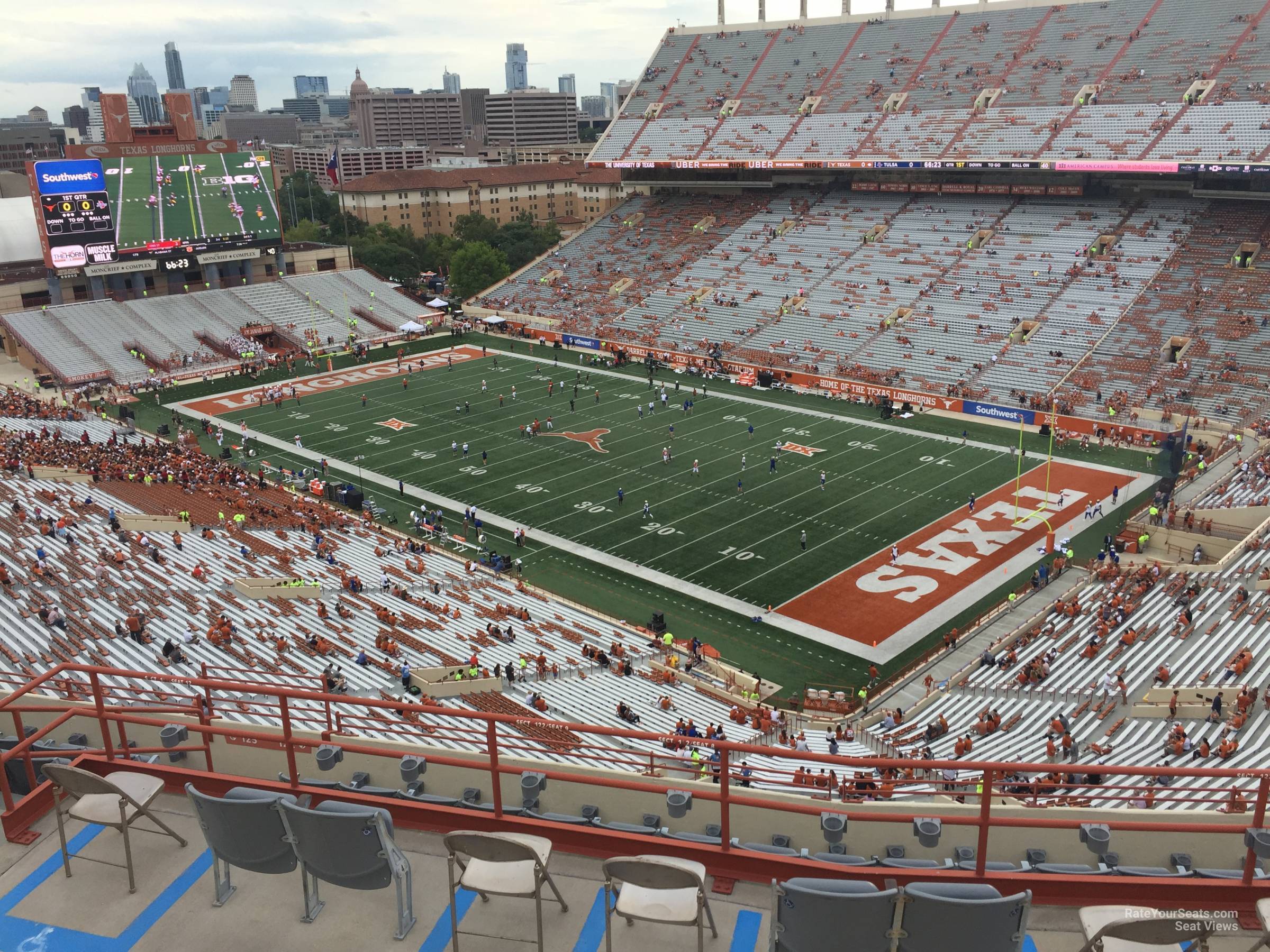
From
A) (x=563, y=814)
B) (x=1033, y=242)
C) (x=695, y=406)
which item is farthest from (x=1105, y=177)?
(x=563, y=814)

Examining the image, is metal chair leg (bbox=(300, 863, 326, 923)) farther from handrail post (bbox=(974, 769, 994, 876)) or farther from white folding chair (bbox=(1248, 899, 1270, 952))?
white folding chair (bbox=(1248, 899, 1270, 952))

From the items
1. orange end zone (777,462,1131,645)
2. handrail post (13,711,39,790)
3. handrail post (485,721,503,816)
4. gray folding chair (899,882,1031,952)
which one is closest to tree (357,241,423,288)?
orange end zone (777,462,1131,645)

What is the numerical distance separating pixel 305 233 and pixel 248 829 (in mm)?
95510

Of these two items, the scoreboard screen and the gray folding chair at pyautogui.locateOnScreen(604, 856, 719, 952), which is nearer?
the gray folding chair at pyautogui.locateOnScreen(604, 856, 719, 952)

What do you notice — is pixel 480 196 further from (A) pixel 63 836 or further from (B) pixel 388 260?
(A) pixel 63 836

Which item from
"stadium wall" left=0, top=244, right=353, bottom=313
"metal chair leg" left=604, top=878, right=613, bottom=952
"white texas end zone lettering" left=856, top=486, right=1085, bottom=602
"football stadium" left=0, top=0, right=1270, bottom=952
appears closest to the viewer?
"metal chair leg" left=604, top=878, right=613, bottom=952

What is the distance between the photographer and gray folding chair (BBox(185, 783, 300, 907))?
6.14 meters

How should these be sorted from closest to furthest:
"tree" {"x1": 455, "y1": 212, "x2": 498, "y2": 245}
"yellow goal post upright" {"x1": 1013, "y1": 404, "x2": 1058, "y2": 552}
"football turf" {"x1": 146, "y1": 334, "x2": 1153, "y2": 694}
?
"football turf" {"x1": 146, "y1": 334, "x2": 1153, "y2": 694}
"yellow goal post upright" {"x1": 1013, "y1": 404, "x2": 1058, "y2": 552}
"tree" {"x1": 455, "y1": 212, "x2": 498, "y2": 245}

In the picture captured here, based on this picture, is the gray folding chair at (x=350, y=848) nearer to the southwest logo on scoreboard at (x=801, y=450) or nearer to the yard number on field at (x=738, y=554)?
the yard number on field at (x=738, y=554)

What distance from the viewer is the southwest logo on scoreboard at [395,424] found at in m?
46.2

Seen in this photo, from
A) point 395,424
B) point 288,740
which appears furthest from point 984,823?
point 395,424

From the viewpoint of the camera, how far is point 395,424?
1842 inches

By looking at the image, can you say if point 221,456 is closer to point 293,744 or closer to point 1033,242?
point 293,744

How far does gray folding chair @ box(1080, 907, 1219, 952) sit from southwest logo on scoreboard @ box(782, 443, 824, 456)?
35890mm
